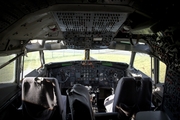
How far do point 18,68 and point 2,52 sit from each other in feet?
5.03

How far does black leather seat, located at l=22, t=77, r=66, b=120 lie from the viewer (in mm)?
2139

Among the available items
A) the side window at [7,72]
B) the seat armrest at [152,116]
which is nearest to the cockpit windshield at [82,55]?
the side window at [7,72]

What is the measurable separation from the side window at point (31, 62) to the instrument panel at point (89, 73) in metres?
0.43

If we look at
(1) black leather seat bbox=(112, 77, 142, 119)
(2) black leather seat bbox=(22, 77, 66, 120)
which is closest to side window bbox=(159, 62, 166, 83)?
(1) black leather seat bbox=(112, 77, 142, 119)

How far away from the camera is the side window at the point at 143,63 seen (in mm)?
3715

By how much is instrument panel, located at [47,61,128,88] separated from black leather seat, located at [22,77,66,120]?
1970 mm

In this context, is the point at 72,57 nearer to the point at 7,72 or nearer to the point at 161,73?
the point at 7,72

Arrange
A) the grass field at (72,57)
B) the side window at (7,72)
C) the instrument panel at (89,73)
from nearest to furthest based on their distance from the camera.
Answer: the side window at (7,72)
the grass field at (72,57)
the instrument panel at (89,73)

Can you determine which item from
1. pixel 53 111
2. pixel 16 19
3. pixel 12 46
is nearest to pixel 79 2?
pixel 16 19

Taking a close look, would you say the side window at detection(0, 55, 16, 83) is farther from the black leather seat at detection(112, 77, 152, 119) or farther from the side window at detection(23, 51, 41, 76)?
the black leather seat at detection(112, 77, 152, 119)

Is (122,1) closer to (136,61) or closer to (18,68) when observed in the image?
(18,68)

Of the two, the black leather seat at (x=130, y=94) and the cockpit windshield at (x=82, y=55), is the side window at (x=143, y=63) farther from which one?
the black leather seat at (x=130, y=94)

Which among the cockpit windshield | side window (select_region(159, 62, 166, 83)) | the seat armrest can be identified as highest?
the cockpit windshield

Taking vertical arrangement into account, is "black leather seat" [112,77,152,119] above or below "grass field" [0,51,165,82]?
below
